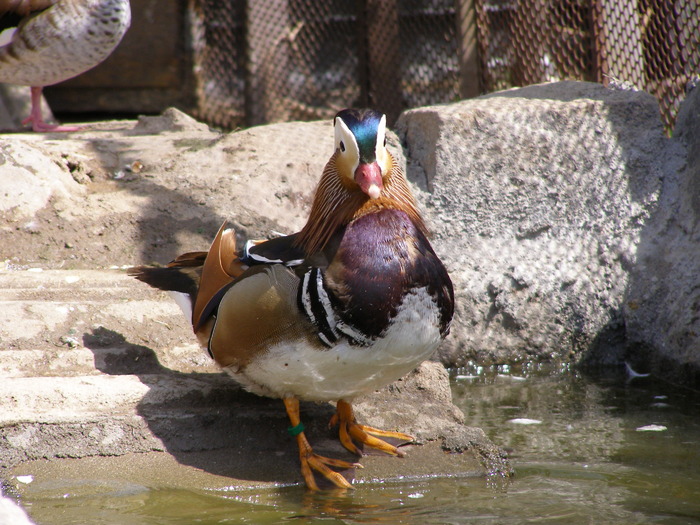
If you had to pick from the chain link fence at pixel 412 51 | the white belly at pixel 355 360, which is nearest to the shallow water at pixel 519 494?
the white belly at pixel 355 360

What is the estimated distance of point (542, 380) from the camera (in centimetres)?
443

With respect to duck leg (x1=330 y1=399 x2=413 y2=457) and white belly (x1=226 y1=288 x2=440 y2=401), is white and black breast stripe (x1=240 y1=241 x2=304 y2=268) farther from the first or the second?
duck leg (x1=330 y1=399 x2=413 y2=457)

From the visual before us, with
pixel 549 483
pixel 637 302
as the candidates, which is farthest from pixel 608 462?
pixel 637 302

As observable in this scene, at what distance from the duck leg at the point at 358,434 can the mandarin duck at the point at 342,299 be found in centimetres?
1

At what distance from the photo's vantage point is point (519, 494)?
9.42ft

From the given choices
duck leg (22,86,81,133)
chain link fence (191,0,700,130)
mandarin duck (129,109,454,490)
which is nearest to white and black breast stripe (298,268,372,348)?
mandarin duck (129,109,454,490)

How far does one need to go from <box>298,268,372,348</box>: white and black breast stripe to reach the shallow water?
1.89ft

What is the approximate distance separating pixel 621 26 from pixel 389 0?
200 cm

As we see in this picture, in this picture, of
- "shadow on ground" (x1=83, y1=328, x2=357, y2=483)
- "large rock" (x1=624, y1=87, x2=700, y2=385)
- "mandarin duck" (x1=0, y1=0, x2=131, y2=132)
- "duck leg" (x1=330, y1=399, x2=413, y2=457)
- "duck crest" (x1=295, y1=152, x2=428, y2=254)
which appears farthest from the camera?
"mandarin duck" (x1=0, y1=0, x2=131, y2=132)

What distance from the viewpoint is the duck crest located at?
2.89 m

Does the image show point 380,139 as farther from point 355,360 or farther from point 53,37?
point 53,37

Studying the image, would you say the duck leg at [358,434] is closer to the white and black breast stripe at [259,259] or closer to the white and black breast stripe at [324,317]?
the white and black breast stripe at [324,317]

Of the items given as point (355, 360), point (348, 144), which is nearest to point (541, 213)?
point (348, 144)

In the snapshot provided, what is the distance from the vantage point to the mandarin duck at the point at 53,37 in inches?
239
